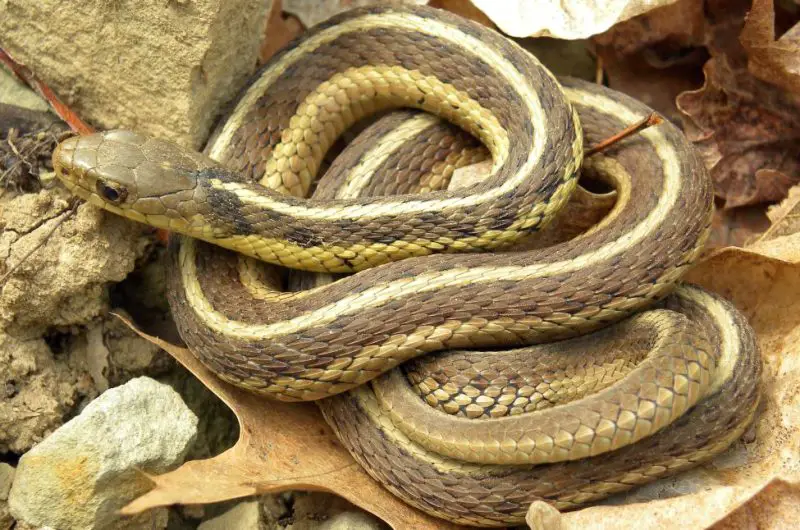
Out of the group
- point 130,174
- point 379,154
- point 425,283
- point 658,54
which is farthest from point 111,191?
point 658,54

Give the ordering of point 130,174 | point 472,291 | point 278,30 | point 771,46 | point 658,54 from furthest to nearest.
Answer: point 278,30, point 658,54, point 771,46, point 130,174, point 472,291

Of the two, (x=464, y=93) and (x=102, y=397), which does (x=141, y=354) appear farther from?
(x=464, y=93)

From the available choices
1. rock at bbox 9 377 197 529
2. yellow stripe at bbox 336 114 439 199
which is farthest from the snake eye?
yellow stripe at bbox 336 114 439 199

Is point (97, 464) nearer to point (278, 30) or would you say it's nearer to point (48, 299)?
point (48, 299)

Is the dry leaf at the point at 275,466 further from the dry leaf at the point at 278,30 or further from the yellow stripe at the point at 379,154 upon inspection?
the dry leaf at the point at 278,30

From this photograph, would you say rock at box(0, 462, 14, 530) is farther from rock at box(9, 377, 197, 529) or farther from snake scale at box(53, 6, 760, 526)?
snake scale at box(53, 6, 760, 526)

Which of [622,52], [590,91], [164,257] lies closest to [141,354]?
[164,257]
